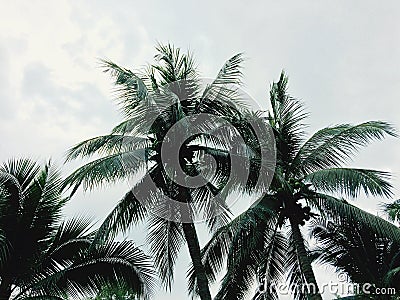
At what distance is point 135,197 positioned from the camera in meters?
11.3

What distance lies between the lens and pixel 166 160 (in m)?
11.3

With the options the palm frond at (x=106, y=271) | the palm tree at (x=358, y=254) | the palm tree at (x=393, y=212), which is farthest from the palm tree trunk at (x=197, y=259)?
the palm tree at (x=393, y=212)

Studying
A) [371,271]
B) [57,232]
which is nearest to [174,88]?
[57,232]

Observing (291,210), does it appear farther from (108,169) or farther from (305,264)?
(108,169)

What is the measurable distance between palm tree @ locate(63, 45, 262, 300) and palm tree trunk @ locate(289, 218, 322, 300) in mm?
1743

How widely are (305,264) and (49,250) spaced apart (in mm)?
5647

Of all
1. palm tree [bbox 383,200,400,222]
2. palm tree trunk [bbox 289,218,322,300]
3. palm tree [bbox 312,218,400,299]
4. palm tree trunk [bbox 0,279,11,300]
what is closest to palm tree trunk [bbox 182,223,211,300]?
palm tree trunk [bbox 289,218,322,300]

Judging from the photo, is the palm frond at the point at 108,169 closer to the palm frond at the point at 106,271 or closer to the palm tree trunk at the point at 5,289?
the palm frond at the point at 106,271

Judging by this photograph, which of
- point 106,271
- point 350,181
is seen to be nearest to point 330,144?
point 350,181

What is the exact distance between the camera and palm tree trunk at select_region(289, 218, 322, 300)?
11508mm

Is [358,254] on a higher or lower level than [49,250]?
higher

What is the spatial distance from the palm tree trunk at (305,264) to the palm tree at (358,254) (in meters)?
1.52

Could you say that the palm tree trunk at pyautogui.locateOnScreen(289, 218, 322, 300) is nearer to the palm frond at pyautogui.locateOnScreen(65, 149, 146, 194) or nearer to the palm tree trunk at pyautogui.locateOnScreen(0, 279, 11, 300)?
the palm frond at pyautogui.locateOnScreen(65, 149, 146, 194)

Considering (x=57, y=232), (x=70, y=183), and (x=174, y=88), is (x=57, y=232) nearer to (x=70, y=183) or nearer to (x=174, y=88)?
(x=70, y=183)
